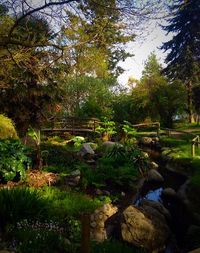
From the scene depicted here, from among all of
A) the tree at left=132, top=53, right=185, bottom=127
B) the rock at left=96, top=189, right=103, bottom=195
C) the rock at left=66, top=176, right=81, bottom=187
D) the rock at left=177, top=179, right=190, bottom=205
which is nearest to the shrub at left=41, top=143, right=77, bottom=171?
the rock at left=66, top=176, right=81, bottom=187

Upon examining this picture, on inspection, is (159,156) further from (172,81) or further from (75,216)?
(172,81)

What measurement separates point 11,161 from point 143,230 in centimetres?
461

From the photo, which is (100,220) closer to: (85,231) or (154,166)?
(85,231)

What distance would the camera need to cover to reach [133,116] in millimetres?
34125

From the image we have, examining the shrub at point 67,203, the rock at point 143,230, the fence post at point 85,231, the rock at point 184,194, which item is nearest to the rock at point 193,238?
the rock at point 143,230

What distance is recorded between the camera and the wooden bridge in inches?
1003

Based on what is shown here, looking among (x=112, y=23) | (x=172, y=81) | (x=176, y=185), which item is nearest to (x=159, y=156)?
(x=176, y=185)

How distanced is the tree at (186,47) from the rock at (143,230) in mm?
25595

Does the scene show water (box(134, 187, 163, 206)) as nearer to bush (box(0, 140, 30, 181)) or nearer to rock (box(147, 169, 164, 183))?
rock (box(147, 169, 164, 183))

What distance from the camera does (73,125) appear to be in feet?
87.2

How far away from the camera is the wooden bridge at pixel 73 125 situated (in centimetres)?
2548

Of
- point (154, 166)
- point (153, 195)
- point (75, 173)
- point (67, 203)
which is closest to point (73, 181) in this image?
point (75, 173)

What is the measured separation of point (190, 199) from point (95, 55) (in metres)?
5.86

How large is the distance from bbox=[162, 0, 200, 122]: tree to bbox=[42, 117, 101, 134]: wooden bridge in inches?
462
